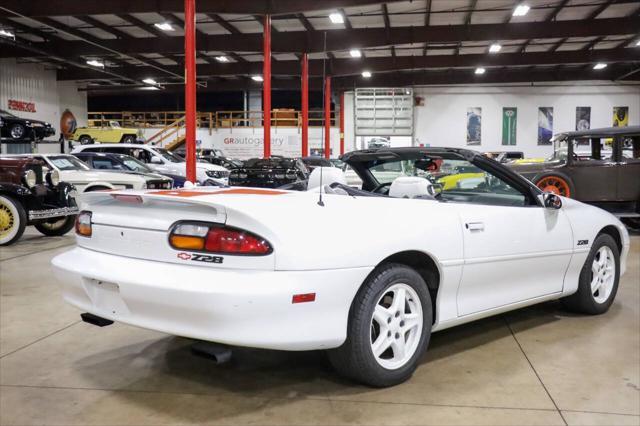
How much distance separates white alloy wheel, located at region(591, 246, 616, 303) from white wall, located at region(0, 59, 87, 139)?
2387 cm

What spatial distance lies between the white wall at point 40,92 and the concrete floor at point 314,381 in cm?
2264

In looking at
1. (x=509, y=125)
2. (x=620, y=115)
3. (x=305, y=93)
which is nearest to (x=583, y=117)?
(x=620, y=115)

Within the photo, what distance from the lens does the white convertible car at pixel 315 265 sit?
2240mm

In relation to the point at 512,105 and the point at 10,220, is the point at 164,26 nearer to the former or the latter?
the point at 10,220

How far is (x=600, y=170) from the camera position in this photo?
29.6 feet

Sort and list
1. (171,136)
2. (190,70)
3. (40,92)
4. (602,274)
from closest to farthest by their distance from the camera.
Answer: (602,274), (190,70), (40,92), (171,136)

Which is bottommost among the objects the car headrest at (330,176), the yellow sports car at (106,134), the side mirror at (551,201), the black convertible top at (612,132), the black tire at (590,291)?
the black tire at (590,291)

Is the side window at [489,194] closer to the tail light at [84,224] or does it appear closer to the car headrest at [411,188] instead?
the car headrest at [411,188]

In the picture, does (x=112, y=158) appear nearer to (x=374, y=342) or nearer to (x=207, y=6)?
(x=207, y=6)

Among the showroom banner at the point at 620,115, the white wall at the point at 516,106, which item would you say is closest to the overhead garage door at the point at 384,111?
the white wall at the point at 516,106

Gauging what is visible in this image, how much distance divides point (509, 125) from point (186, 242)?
27.6 metres

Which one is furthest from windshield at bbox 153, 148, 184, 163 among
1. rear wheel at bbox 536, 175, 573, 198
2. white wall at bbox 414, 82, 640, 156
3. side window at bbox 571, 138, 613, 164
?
white wall at bbox 414, 82, 640, 156

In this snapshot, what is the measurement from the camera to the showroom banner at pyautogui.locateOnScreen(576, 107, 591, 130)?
90.0ft

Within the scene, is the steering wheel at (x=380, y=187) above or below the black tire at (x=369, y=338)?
above
